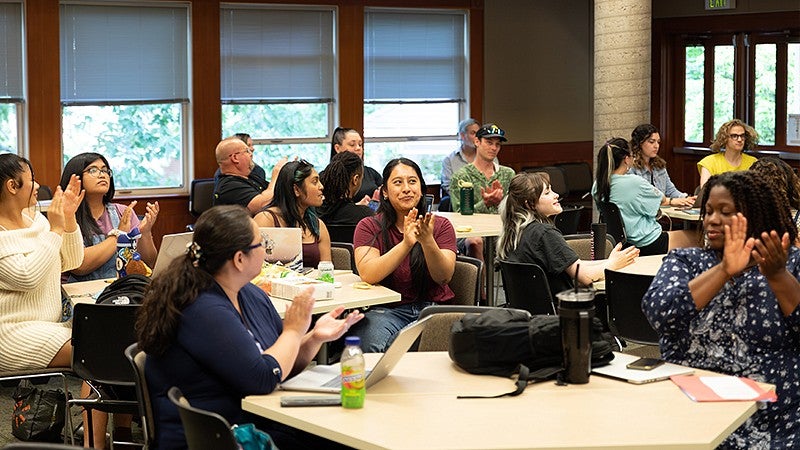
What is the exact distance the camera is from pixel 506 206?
229 inches

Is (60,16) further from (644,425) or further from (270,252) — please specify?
(644,425)

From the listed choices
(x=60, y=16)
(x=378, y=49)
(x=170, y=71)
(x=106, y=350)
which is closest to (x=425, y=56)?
(x=378, y=49)

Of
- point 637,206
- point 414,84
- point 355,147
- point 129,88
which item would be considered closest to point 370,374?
point 637,206

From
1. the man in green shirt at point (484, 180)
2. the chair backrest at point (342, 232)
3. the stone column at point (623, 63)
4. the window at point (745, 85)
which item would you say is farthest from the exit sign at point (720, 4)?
the chair backrest at point (342, 232)

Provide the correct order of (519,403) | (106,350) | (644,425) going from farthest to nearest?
(106,350)
(519,403)
(644,425)

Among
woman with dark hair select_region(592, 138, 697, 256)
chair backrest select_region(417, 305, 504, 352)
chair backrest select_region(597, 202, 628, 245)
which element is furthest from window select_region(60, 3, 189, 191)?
chair backrest select_region(417, 305, 504, 352)

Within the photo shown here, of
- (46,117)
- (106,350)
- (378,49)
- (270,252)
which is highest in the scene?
(378,49)

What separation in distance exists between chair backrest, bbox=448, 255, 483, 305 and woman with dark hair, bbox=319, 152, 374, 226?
5.44ft

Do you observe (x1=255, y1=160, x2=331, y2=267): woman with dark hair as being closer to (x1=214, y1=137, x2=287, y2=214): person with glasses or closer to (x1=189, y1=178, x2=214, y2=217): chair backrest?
(x1=214, y1=137, x2=287, y2=214): person with glasses

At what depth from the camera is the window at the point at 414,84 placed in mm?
11977

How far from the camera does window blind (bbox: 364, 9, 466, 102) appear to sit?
470 inches

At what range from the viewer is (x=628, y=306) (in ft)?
18.3

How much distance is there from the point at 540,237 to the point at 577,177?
7223 mm

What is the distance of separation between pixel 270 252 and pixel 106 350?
1.12m
